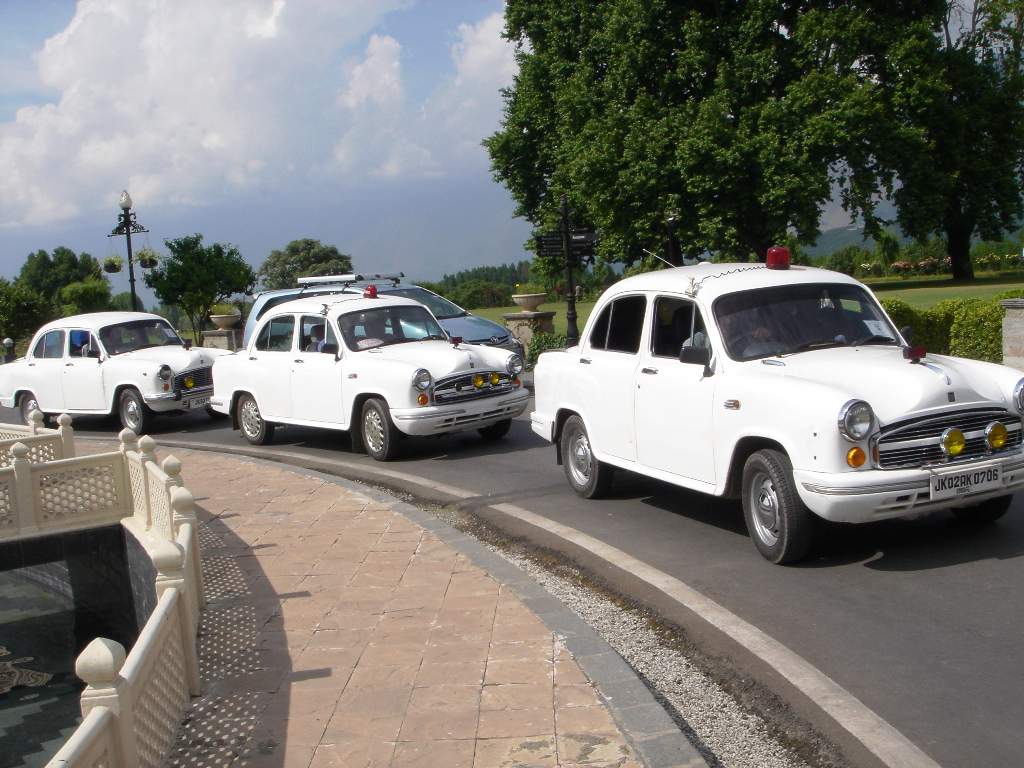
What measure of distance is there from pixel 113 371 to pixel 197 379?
1.46 m

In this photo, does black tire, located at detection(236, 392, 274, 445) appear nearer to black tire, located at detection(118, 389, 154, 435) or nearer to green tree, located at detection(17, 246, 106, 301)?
black tire, located at detection(118, 389, 154, 435)

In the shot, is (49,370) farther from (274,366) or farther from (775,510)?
(775,510)

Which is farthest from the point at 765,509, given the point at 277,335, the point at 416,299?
the point at 416,299

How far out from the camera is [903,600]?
6043mm

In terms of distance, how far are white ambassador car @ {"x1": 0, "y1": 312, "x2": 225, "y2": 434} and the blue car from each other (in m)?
1.60

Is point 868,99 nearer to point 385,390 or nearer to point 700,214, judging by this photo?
point 700,214

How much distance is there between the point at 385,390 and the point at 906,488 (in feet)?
23.4

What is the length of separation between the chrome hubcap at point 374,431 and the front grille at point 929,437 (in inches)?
282

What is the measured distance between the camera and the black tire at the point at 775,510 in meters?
6.61

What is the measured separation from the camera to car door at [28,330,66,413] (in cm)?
1795

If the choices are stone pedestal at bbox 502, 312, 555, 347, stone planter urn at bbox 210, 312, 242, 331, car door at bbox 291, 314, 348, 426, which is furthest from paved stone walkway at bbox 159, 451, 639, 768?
stone planter urn at bbox 210, 312, 242, 331

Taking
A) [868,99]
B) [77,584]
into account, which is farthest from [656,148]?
[77,584]

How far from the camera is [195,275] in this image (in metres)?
36.0

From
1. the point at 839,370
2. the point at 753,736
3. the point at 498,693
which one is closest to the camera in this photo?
the point at 753,736
